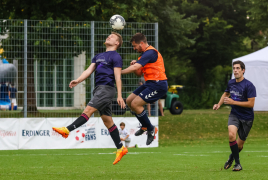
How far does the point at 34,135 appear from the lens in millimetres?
14000

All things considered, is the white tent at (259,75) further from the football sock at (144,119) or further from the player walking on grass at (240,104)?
the football sock at (144,119)

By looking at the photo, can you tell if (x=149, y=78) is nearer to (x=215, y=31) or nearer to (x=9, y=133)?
(x=9, y=133)

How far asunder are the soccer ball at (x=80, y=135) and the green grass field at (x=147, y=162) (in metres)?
0.41

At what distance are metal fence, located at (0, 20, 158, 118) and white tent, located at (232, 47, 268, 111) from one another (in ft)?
23.7

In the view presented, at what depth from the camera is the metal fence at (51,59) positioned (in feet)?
45.8

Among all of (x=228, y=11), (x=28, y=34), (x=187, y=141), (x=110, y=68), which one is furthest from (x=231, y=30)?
(x=110, y=68)

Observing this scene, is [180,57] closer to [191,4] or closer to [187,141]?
[191,4]

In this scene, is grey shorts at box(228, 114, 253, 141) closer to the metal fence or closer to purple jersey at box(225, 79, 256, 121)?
purple jersey at box(225, 79, 256, 121)

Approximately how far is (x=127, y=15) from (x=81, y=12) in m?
1.96

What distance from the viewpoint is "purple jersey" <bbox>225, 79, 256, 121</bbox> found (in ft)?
27.3

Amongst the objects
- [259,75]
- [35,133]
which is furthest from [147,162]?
[259,75]

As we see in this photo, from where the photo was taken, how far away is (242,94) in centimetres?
833

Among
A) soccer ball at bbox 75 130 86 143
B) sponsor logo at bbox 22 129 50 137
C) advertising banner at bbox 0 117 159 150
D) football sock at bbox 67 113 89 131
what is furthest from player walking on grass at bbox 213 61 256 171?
sponsor logo at bbox 22 129 50 137

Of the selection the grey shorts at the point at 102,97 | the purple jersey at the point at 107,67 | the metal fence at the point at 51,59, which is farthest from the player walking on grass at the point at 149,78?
the metal fence at the point at 51,59
